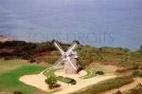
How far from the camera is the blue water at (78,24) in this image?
11256 cm

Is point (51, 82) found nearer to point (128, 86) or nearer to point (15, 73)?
point (15, 73)

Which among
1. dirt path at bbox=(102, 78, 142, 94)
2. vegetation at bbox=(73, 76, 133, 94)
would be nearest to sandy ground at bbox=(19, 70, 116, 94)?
vegetation at bbox=(73, 76, 133, 94)

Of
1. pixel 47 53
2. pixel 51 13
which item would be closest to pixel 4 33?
pixel 51 13

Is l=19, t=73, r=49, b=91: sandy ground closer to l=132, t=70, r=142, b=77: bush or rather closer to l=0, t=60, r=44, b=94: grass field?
l=0, t=60, r=44, b=94: grass field

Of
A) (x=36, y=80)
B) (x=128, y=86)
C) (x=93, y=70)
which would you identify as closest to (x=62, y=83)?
(x=36, y=80)

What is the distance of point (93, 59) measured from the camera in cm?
6719

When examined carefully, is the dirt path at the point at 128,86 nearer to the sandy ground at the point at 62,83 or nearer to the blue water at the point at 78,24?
the sandy ground at the point at 62,83

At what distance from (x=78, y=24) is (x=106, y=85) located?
76.0 m

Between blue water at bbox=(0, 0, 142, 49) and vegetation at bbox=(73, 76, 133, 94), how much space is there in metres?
46.1

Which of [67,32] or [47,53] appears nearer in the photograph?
[47,53]

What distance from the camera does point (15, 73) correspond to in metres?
60.7

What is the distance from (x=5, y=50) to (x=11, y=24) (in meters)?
52.2

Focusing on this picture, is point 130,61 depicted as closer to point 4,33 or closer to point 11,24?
point 4,33

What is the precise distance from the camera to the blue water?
4432 inches
